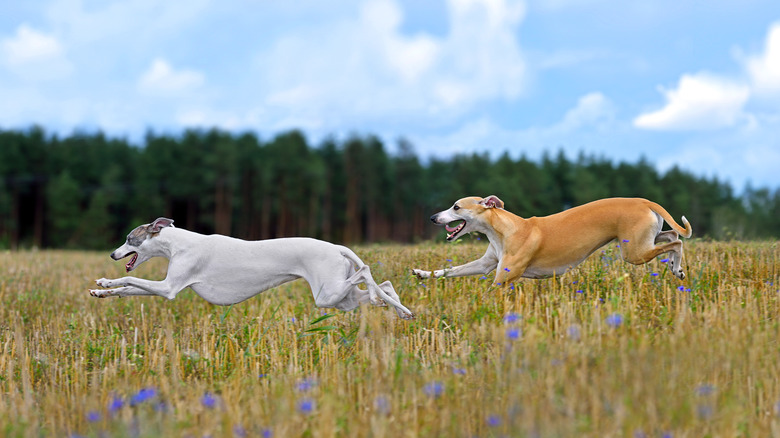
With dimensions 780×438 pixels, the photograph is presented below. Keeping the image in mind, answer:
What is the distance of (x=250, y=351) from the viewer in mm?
5680

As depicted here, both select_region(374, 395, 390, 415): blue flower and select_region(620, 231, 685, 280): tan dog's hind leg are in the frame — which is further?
select_region(620, 231, 685, 280): tan dog's hind leg

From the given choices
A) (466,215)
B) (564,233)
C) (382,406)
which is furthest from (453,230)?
(382,406)

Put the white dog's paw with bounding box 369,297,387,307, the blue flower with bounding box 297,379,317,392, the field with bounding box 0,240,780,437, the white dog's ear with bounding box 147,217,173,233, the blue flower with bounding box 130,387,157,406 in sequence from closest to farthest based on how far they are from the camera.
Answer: the field with bounding box 0,240,780,437 < the blue flower with bounding box 130,387,157,406 < the blue flower with bounding box 297,379,317,392 < the white dog's paw with bounding box 369,297,387,307 < the white dog's ear with bounding box 147,217,173,233

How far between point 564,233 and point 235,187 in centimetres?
5994

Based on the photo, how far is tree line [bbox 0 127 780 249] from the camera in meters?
61.0

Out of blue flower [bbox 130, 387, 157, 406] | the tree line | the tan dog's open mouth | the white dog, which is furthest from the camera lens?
the tree line

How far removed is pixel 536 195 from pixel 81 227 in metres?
48.5

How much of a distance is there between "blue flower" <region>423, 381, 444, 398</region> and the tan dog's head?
3099 millimetres

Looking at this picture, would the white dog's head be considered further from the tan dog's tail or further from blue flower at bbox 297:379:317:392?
the tan dog's tail

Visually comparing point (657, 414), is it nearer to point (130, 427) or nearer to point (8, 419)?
point (130, 427)

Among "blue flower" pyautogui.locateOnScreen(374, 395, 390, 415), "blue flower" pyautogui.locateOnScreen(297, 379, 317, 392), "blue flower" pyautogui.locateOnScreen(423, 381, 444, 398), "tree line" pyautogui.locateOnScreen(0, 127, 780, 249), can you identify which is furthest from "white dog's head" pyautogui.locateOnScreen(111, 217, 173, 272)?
"tree line" pyautogui.locateOnScreen(0, 127, 780, 249)

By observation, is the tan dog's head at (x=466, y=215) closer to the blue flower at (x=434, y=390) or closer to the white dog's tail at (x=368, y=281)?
the white dog's tail at (x=368, y=281)

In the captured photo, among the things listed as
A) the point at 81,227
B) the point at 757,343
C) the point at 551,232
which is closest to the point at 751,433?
the point at 757,343

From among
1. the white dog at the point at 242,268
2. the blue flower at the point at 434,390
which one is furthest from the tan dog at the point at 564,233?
the blue flower at the point at 434,390
